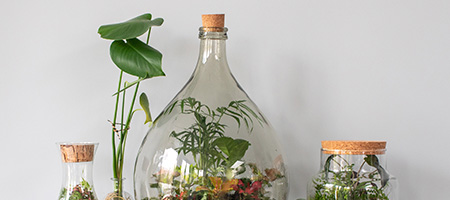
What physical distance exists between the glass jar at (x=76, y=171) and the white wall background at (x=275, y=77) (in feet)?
0.77

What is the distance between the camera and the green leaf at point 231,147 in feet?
3.26

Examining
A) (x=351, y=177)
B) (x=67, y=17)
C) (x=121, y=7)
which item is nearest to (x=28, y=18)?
(x=67, y=17)

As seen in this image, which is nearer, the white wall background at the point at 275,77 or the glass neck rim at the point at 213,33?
the glass neck rim at the point at 213,33

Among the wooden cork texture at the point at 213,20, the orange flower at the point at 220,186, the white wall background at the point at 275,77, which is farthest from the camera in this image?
the white wall background at the point at 275,77

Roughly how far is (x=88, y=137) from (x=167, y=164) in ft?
1.49

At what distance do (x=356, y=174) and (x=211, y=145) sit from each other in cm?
31

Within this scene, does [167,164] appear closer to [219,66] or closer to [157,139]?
[157,139]

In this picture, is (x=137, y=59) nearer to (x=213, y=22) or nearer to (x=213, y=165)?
(x=213, y=22)

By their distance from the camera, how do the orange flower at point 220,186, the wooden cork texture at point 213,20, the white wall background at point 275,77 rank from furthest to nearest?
the white wall background at point 275,77 → the wooden cork texture at point 213,20 → the orange flower at point 220,186

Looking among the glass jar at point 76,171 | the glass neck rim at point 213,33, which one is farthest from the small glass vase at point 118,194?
the glass neck rim at point 213,33

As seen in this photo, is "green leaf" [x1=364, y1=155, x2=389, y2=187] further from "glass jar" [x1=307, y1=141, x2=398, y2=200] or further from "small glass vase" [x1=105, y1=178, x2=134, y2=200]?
"small glass vase" [x1=105, y1=178, x2=134, y2=200]

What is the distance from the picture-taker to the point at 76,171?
1.12m

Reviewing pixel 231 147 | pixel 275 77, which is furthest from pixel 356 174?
pixel 275 77

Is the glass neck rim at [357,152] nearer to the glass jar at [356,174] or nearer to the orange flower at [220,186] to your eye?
the glass jar at [356,174]
